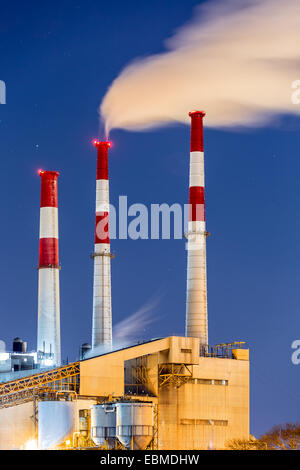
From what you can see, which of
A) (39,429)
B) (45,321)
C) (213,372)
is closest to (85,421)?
(39,429)

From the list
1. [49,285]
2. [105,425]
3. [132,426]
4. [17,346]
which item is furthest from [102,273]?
[132,426]

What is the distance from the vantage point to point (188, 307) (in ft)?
236

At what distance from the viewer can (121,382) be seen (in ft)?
211

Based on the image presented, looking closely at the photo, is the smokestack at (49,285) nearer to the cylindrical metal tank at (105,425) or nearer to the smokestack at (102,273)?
the smokestack at (102,273)

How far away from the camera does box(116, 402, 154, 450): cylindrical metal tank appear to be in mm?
60219

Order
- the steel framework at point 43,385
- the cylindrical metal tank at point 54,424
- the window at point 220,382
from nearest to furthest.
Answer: the cylindrical metal tank at point 54,424, the steel framework at point 43,385, the window at point 220,382

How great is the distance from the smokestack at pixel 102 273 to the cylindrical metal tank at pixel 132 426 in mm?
14932

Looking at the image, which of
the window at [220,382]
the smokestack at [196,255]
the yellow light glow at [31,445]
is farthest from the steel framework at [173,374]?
the yellow light glow at [31,445]

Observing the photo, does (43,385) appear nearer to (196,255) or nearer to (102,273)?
(196,255)

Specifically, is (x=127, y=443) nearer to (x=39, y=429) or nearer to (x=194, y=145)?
(x=39, y=429)

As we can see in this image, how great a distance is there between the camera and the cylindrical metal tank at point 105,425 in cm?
6050

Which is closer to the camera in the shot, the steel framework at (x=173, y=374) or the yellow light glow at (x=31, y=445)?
the yellow light glow at (x=31, y=445)

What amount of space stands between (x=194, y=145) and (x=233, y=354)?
10619 millimetres

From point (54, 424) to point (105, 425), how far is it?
2172 mm
